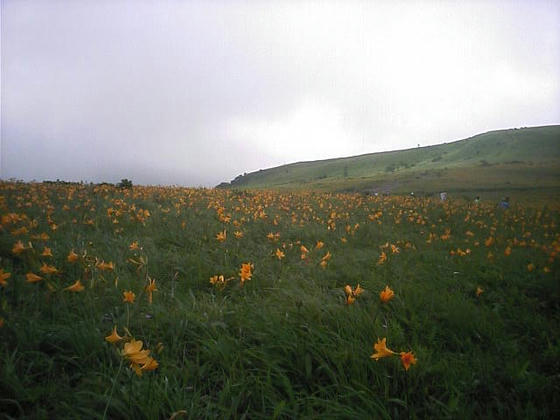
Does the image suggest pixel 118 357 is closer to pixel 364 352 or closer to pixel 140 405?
pixel 140 405

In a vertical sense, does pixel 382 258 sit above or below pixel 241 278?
below

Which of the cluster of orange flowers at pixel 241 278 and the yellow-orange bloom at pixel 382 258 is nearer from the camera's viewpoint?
the cluster of orange flowers at pixel 241 278

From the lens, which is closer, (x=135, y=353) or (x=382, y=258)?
(x=135, y=353)

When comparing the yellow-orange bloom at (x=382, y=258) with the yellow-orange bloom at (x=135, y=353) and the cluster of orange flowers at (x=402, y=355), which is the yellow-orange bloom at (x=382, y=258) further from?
the yellow-orange bloom at (x=135, y=353)

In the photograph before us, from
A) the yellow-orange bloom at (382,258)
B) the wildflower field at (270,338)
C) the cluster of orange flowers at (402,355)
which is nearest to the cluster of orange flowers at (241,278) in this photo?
the wildflower field at (270,338)

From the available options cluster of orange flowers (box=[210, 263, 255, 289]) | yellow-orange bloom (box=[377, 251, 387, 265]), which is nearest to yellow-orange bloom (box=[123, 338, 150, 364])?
cluster of orange flowers (box=[210, 263, 255, 289])

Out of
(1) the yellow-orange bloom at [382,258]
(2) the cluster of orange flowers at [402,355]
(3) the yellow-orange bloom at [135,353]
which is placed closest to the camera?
(3) the yellow-orange bloom at [135,353]

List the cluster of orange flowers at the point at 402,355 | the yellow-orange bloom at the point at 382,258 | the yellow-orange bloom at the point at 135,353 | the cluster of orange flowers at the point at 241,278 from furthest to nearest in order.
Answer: the yellow-orange bloom at the point at 382,258, the cluster of orange flowers at the point at 241,278, the cluster of orange flowers at the point at 402,355, the yellow-orange bloom at the point at 135,353

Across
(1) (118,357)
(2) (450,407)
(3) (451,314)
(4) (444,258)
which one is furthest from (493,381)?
(4) (444,258)

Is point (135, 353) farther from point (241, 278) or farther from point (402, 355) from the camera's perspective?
point (402, 355)

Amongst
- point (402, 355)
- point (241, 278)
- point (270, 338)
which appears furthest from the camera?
point (241, 278)

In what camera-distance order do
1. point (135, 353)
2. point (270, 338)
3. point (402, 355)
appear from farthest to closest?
point (270, 338) < point (402, 355) < point (135, 353)

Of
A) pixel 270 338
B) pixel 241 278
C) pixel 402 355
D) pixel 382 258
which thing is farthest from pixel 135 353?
pixel 382 258

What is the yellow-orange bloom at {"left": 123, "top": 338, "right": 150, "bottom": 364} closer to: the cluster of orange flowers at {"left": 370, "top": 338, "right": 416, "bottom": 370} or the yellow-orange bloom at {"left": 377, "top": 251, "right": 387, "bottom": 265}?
the cluster of orange flowers at {"left": 370, "top": 338, "right": 416, "bottom": 370}
